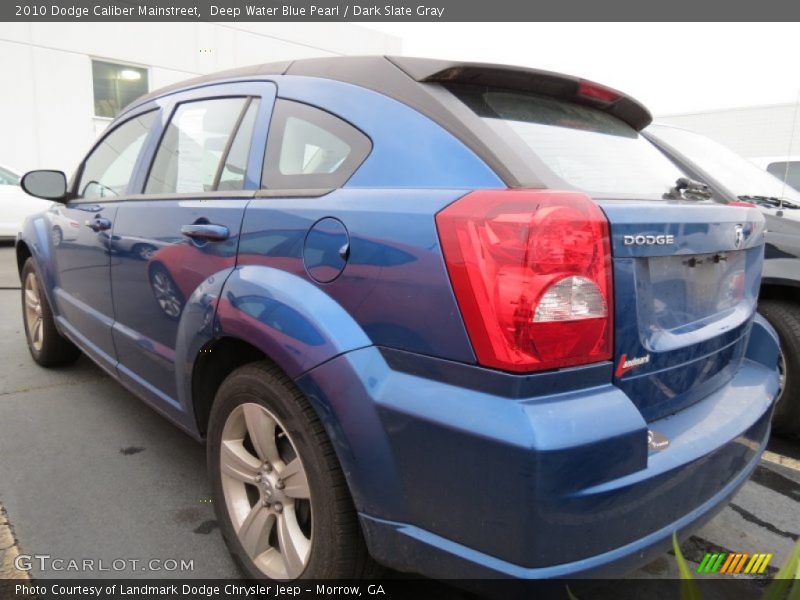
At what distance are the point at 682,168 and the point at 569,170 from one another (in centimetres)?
115

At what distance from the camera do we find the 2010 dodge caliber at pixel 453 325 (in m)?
1.31

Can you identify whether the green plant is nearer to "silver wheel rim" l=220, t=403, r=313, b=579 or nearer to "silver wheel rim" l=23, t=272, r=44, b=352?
"silver wheel rim" l=220, t=403, r=313, b=579

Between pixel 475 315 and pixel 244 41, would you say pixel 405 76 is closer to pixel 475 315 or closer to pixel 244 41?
pixel 475 315

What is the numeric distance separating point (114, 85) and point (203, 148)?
1352cm

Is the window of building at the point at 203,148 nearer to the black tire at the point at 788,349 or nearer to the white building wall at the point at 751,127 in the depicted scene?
the black tire at the point at 788,349

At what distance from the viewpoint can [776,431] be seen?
3.30 metres

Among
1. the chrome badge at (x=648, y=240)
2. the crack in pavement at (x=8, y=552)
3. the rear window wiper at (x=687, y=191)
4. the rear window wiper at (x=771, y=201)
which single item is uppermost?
the rear window wiper at (x=687, y=191)

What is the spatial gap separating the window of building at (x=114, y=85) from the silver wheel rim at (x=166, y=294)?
13173 millimetres

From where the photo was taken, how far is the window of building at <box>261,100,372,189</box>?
1.72 meters

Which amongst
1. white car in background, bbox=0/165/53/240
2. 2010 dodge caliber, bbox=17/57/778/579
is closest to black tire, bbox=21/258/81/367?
2010 dodge caliber, bbox=17/57/778/579

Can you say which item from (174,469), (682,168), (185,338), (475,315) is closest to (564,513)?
(475,315)

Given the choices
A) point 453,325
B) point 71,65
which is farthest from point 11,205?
point 453,325

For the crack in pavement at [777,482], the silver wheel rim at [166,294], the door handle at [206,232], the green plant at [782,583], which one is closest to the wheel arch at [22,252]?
the silver wheel rim at [166,294]

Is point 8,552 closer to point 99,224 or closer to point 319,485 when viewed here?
point 319,485
